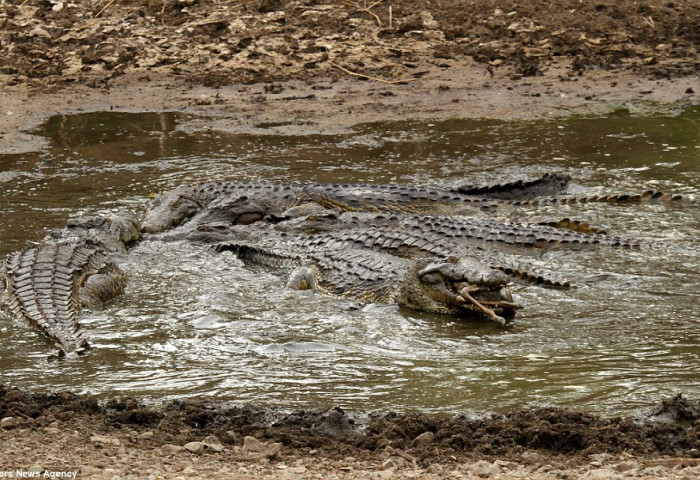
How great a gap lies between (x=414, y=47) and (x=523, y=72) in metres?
1.85

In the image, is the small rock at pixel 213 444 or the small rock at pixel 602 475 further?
the small rock at pixel 213 444

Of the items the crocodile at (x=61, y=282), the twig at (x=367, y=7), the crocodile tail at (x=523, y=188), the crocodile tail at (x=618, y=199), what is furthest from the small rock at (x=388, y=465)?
the twig at (x=367, y=7)

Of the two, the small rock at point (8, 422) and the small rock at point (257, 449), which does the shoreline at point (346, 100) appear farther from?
the small rock at point (257, 449)

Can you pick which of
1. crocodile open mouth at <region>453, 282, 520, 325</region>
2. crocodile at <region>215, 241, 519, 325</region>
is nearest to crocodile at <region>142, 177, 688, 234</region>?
crocodile at <region>215, 241, 519, 325</region>

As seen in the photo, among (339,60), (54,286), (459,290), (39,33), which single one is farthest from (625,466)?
(39,33)

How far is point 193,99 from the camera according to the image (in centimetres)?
1533

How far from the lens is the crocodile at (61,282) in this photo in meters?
7.05

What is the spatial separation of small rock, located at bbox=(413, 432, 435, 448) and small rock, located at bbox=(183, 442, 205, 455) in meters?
1.01

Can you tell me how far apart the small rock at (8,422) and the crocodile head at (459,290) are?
3104mm

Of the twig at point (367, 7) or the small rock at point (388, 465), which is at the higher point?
the twig at point (367, 7)

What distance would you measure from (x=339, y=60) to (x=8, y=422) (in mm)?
11716

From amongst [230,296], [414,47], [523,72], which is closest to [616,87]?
[523,72]

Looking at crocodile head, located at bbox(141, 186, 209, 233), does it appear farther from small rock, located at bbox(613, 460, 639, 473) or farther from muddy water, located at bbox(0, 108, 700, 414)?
small rock, located at bbox(613, 460, 639, 473)

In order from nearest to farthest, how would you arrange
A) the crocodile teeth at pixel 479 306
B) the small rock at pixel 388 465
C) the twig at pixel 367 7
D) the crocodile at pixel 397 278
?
the small rock at pixel 388 465 < the crocodile teeth at pixel 479 306 < the crocodile at pixel 397 278 < the twig at pixel 367 7
